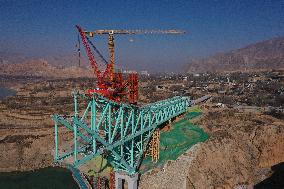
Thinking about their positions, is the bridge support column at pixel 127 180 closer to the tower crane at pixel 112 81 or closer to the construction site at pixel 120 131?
the construction site at pixel 120 131

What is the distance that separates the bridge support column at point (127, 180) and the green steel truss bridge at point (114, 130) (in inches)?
24.2

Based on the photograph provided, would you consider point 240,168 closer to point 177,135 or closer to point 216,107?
point 177,135

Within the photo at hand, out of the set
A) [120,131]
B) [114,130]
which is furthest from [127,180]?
[114,130]

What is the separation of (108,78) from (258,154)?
102 feet

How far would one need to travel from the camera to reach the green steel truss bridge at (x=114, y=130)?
38281 millimetres

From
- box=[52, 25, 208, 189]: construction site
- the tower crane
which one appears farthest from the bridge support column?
the tower crane

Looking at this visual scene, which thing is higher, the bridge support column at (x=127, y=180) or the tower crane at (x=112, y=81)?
the tower crane at (x=112, y=81)

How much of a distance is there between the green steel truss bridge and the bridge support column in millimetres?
614

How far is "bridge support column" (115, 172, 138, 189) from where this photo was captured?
155ft

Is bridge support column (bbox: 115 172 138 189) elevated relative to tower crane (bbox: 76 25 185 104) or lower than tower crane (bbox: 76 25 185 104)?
lower

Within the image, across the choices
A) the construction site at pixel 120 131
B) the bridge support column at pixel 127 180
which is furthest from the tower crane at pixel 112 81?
the bridge support column at pixel 127 180

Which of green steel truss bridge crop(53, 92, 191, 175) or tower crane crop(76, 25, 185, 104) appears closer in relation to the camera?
green steel truss bridge crop(53, 92, 191, 175)

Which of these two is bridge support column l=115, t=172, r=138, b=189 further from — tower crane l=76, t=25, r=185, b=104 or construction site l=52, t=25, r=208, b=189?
Answer: tower crane l=76, t=25, r=185, b=104

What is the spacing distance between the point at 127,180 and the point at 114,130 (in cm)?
1063
